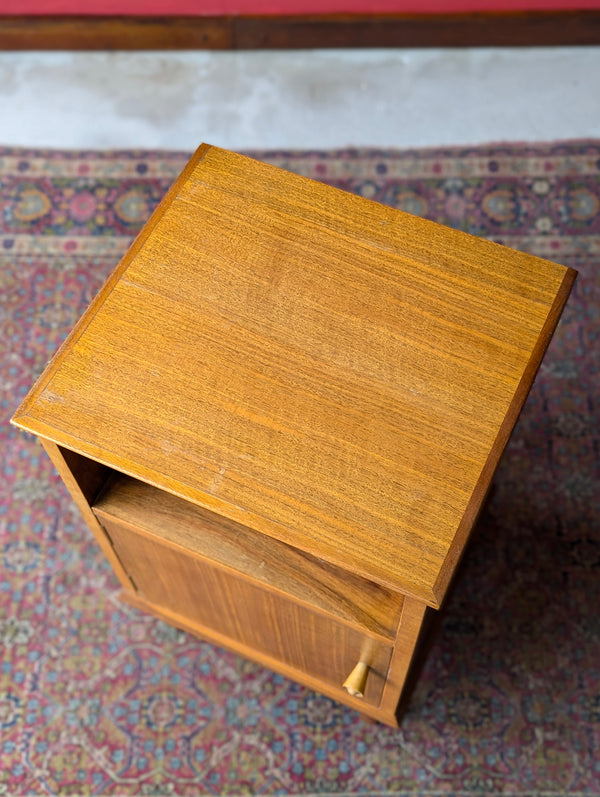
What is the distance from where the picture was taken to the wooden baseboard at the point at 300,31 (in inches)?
80.6

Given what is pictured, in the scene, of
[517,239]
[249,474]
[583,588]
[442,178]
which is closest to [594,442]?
Result: [583,588]

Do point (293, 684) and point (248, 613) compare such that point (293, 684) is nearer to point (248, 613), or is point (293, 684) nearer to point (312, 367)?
point (248, 613)

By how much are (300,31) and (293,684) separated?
1.40m

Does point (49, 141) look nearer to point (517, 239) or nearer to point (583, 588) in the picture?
point (517, 239)

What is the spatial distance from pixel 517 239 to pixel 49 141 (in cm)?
100

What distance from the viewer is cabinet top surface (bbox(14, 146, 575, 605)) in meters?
0.97

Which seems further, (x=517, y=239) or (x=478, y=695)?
(x=517, y=239)

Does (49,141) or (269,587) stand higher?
(49,141)

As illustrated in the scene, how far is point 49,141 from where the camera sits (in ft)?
6.50

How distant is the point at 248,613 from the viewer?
4.18 feet

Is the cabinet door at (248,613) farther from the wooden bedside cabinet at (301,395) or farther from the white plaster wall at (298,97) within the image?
the white plaster wall at (298,97)

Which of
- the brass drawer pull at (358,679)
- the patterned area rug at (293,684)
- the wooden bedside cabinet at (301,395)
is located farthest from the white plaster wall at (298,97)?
the brass drawer pull at (358,679)

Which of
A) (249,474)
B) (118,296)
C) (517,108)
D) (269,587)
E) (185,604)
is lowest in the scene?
(185,604)

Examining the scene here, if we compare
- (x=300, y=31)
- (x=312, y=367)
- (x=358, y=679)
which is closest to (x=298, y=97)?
(x=300, y=31)
